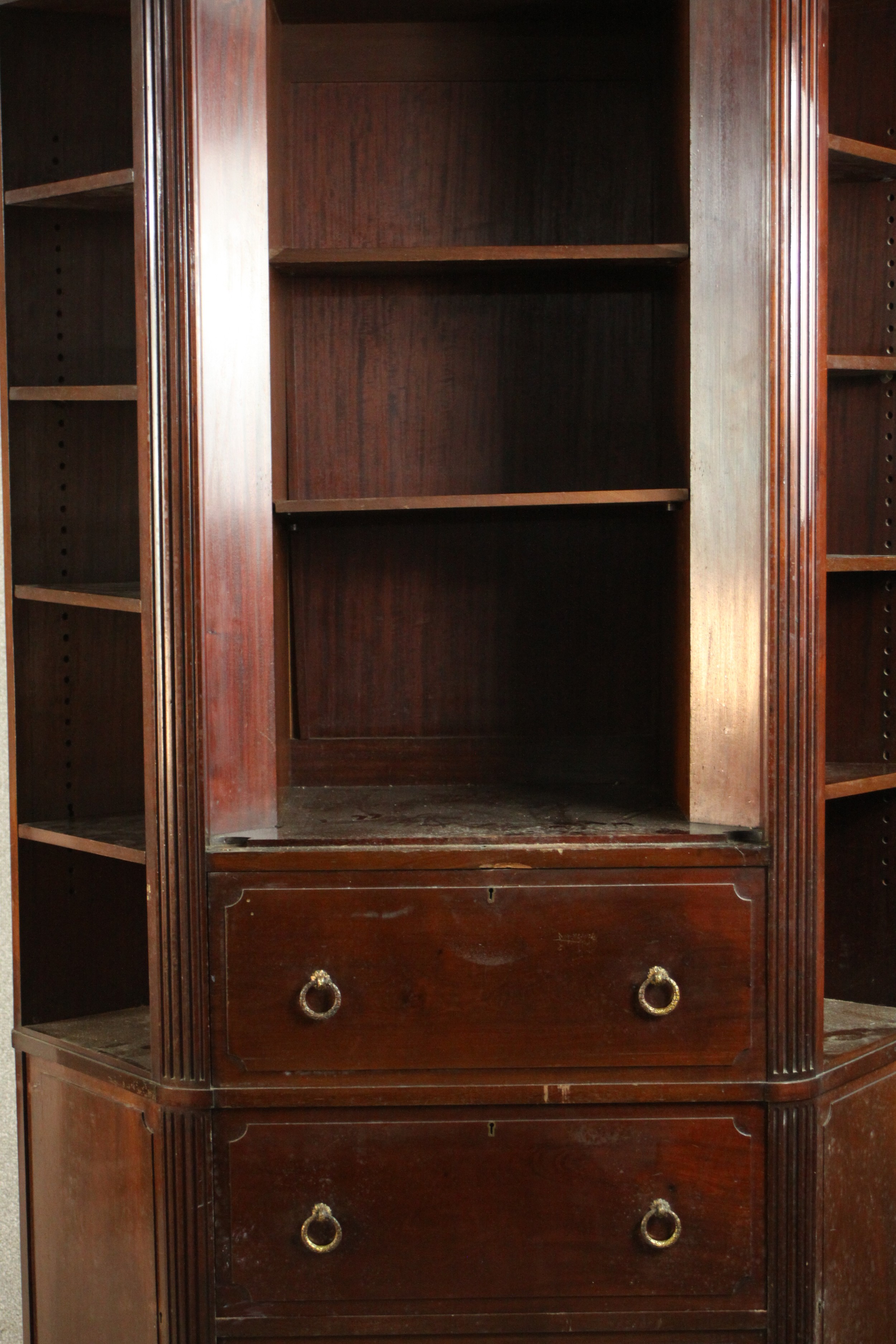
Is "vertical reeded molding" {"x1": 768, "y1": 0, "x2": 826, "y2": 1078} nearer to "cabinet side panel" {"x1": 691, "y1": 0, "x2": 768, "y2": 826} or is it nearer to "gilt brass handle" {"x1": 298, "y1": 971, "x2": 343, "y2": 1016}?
"cabinet side panel" {"x1": 691, "y1": 0, "x2": 768, "y2": 826}

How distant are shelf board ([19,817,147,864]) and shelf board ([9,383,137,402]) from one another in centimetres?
69

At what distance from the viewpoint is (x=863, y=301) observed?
2338 mm

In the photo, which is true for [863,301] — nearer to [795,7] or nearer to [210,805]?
[795,7]

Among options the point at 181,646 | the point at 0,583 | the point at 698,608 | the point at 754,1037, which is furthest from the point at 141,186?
the point at 754,1037

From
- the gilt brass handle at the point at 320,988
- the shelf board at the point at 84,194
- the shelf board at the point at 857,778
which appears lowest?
the gilt brass handle at the point at 320,988

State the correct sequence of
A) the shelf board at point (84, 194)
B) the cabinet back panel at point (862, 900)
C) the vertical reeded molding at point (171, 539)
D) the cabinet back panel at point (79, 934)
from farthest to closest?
1. the cabinet back panel at point (862, 900)
2. the cabinet back panel at point (79, 934)
3. the shelf board at point (84, 194)
4. the vertical reeded molding at point (171, 539)

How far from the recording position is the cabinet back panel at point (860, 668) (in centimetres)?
234

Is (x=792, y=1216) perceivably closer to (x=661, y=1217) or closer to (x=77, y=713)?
(x=661, y=1217)

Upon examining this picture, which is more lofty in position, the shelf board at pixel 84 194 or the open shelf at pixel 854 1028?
the shelf board at pixel 84 194

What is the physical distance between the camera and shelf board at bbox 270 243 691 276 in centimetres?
202

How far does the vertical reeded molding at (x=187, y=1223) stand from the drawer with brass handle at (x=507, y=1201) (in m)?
0.02

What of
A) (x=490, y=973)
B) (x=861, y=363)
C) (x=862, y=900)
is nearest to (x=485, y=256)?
(x=861, y=363)

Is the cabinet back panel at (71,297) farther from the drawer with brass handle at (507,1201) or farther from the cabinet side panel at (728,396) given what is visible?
the drawer with brass handle at (507,1201)

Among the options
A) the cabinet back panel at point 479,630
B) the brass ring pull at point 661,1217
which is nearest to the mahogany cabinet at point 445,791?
the brass ring pull at point 661,1217
